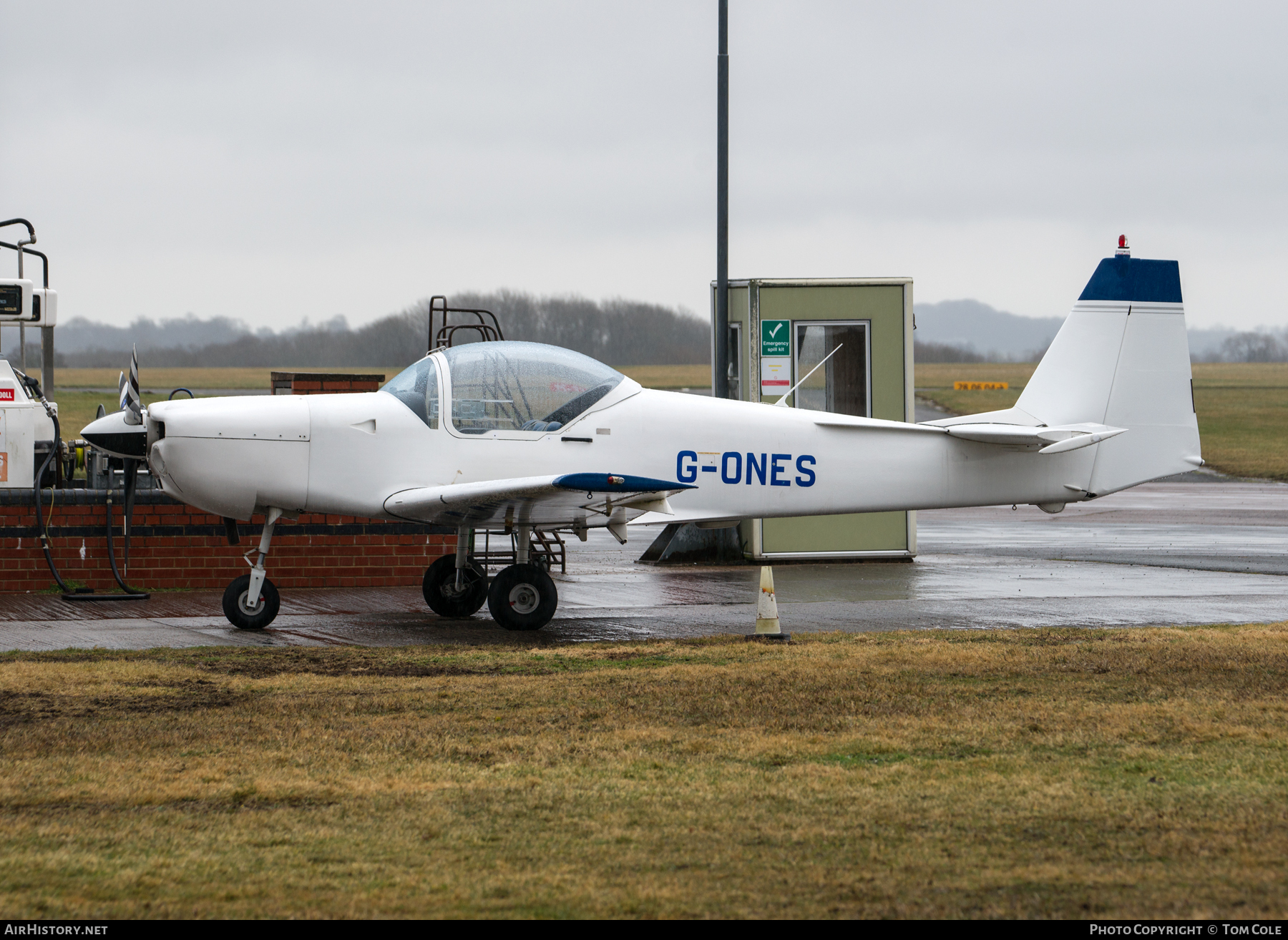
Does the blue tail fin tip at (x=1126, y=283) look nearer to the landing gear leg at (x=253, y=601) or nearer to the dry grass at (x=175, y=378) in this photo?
the landing gear leg at (x=253, y=601)

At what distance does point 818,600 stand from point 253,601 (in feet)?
15.8

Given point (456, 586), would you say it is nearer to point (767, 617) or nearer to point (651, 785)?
point (767, 617)

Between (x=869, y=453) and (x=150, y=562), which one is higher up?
(x=869, y=453)

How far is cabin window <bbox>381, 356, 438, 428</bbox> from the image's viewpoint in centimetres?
1020

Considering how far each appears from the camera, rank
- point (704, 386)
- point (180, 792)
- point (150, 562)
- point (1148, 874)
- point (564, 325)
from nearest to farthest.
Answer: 1. point (1148, 874)
2. point (180, 792)
3. point (150, 562)
4. point (564, 325)
5. point (704, 386)

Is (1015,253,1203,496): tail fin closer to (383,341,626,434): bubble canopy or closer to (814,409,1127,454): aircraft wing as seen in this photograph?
(814,409,1127,454): aircraft wing

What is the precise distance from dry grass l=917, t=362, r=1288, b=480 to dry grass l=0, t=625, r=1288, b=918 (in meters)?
26.4

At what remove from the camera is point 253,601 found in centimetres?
1005

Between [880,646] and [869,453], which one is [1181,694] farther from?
[869,453]

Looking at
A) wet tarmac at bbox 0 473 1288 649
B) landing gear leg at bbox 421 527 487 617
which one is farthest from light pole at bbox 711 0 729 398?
landing gear leg at bbox 421 527 487 617

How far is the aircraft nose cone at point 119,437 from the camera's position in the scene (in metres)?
10.5

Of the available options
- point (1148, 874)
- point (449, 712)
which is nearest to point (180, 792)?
point (449, 712)

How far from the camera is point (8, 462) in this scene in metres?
13.1

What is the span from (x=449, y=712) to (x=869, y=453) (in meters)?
5.18
